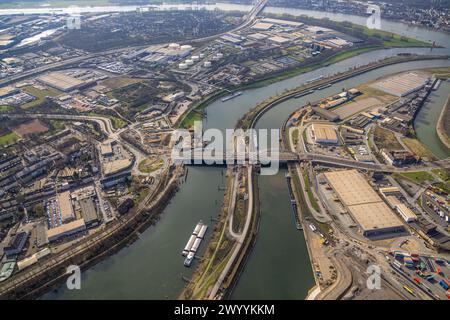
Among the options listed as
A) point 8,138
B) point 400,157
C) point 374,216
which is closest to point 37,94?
point 8,138

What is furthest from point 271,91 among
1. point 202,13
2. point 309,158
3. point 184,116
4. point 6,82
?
point 202,13

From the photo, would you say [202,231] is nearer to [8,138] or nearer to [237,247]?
[237,247]

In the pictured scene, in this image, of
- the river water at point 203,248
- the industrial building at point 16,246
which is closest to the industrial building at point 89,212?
the river water at point 203,248

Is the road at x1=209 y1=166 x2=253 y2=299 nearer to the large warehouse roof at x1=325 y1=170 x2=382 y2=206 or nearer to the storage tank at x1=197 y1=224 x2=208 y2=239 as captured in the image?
the storage tank at x1=197 y1=224 x2=208 y2=239

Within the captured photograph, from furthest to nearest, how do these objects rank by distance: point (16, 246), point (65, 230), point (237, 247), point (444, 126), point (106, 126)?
point (106, 126) < point (444, 126) < point (65, 230) < point (16, 246) < point (237, 247)

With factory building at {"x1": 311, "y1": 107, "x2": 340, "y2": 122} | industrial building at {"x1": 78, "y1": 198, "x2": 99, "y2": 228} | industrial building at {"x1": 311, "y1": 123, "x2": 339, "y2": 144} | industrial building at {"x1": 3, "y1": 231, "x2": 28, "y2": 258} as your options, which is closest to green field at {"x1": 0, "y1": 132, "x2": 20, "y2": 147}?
industrial building at {"x1": 78, "y1": 198, "x2": 99, "y2": 228}
